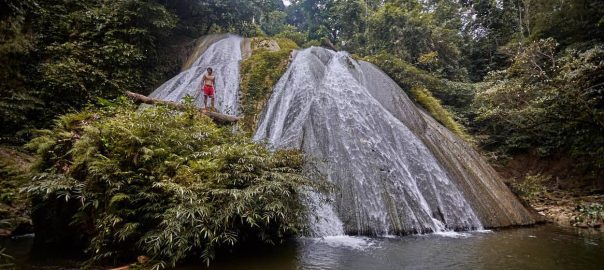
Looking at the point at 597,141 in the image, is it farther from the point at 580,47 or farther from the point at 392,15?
the point at 392,15

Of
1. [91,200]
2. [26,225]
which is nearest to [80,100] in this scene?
[26,225]

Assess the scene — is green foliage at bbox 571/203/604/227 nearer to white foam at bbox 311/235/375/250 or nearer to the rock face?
the rock face

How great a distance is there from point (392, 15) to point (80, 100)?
17.6 meters

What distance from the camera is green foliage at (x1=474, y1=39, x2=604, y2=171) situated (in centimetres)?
1127

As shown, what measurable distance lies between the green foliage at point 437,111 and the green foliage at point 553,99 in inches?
45.3

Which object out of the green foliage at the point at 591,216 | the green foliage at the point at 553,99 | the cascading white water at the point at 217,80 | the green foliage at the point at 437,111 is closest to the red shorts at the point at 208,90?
the cascading white water at the point at 217,80

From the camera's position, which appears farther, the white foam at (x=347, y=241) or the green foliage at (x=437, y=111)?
the green foliage at (x=437, y=111)

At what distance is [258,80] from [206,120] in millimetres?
6041

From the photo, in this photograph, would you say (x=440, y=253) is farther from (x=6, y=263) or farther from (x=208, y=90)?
(x=208, y=90)

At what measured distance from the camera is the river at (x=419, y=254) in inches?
205

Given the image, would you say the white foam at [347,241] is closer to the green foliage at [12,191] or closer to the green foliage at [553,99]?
the green foliage at [12,191]

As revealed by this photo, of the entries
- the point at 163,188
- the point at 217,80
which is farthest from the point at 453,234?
the point at 217,80

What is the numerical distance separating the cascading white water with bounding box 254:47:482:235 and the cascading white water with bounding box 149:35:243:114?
1960mm

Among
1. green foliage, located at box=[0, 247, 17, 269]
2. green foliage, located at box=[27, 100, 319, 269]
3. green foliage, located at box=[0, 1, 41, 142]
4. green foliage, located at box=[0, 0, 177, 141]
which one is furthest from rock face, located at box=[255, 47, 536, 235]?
green foliage, located at box=[0, 1, 41, 142]
